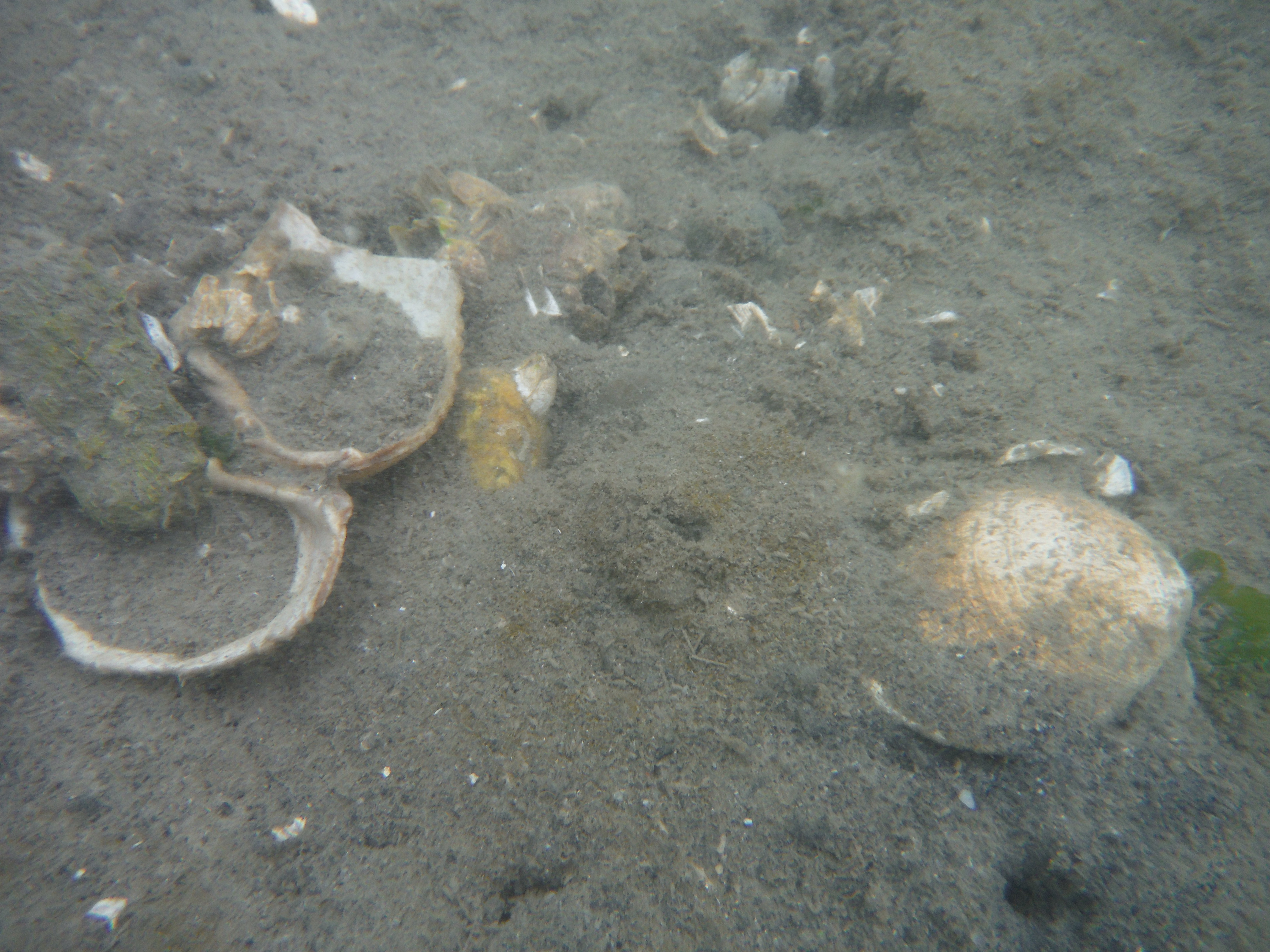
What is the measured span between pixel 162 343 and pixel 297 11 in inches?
150

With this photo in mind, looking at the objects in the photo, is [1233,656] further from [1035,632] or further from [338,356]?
[338,356]

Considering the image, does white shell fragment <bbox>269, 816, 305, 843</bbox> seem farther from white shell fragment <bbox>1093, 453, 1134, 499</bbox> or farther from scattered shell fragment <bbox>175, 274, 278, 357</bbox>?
white shell fragment <bbox>1093, 453, 1134, 499</bbox>

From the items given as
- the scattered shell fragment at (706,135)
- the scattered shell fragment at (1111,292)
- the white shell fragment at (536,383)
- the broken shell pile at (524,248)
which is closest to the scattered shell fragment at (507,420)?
the white shell fragment at (536,383)

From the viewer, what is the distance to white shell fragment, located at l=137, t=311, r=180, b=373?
239 cm

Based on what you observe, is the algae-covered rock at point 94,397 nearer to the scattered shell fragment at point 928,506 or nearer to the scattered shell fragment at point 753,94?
the scattered shell fragment at point 928,506

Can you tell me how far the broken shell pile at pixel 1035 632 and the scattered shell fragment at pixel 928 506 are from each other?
0.22m

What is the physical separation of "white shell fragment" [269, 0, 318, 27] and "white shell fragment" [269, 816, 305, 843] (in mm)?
5773

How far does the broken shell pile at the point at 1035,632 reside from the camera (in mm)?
1813

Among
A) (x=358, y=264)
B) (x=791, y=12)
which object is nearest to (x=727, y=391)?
(x=358, y=264)

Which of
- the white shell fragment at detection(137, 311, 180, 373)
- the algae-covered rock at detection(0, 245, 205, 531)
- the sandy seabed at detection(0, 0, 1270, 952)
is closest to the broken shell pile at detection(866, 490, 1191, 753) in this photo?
the sandy seabed at detection(0, 0, 1270, 952)

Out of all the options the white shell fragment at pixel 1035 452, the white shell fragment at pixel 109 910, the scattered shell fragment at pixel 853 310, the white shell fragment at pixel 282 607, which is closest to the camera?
the white shell fragment at pixel 109 910

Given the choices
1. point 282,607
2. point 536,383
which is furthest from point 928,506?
point 282,607

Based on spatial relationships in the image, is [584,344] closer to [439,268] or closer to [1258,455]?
[439,268]

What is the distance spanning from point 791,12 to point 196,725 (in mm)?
6083
